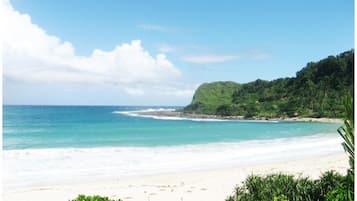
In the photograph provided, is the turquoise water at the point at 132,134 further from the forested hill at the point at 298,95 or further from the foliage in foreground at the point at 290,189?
the foliage in foreground at the point at 290,189

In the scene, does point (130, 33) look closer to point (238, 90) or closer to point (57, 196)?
point (238, 90)

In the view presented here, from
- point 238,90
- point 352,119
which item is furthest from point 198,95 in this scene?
point 352,119

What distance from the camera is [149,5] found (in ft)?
63.8

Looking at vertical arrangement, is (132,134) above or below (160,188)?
below

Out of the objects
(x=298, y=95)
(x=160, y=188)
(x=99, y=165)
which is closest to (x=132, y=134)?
(x=99, y=165)

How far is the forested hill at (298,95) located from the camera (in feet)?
168

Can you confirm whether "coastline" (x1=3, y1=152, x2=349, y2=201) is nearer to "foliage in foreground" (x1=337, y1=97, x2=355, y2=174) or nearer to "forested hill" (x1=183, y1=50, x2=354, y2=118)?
"foliage in foreground" (x1=337, y1=97, x2=355, y2=174)

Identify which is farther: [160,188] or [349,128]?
[160,188]

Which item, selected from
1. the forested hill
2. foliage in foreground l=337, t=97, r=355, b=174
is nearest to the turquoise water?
the forested hill

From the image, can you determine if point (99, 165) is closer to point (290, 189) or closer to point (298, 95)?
point (290, 189)

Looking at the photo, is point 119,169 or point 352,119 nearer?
point 352,119

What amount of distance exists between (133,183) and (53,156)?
6.29 metres

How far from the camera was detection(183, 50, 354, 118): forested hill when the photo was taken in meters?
51.2

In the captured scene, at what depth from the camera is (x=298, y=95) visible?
57344 mm
